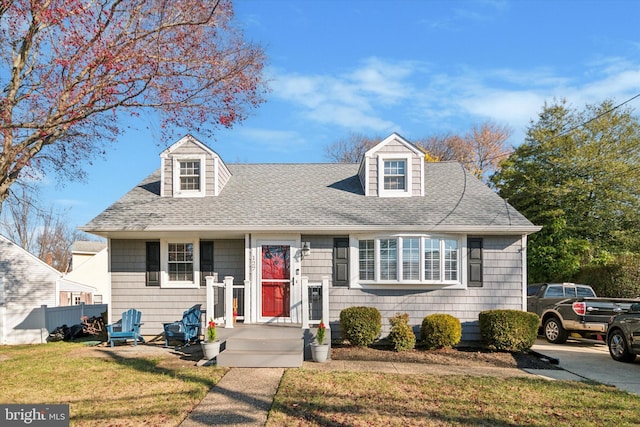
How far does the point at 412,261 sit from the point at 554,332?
198 inches

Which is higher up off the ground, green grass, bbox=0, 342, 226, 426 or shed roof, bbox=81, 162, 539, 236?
shed roof, bbox=81, 162, 539, 236

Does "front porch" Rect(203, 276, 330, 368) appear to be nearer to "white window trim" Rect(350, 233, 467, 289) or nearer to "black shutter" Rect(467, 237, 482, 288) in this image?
"white window trim" Rect(350, 233, 467, 289)

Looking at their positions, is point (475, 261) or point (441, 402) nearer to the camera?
point (441, 402)

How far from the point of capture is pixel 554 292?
43.8 feet

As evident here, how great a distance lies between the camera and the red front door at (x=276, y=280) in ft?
36.6

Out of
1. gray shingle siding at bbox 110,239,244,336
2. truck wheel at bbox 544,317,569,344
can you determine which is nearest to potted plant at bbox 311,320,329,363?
gray shingle siding at bbox 110,239,244,336

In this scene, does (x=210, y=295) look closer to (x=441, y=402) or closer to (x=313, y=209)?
(x=313, y=209)

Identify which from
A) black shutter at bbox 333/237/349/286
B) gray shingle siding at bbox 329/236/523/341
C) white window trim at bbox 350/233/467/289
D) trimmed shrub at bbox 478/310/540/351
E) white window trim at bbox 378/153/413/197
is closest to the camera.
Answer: trimmed shrub at bbox 478/310/540/351

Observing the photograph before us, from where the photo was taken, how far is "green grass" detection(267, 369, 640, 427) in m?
5.56

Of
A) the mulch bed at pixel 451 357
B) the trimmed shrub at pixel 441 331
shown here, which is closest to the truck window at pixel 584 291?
the mulch bed at pixel 451 357

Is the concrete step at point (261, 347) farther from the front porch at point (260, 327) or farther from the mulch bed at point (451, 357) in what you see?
the mulch bed at point (451, 357)

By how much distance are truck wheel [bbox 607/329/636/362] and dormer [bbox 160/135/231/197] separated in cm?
1030

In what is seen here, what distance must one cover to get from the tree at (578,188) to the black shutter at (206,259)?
15.6m

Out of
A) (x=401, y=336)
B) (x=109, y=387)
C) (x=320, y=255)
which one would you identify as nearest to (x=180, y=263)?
(x=320, y=255)
